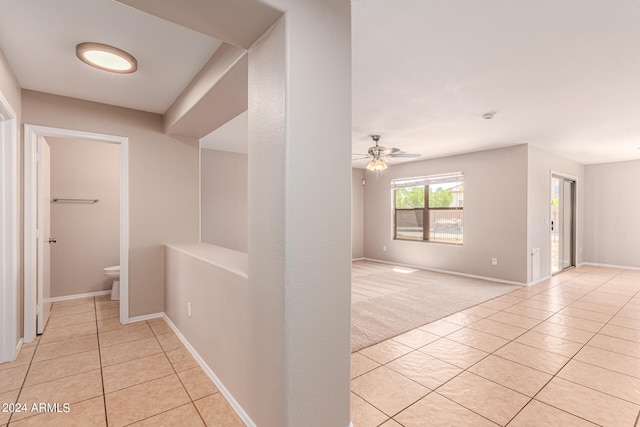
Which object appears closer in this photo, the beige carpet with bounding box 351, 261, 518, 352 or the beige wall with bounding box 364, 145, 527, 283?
the beige carpet with bounding box 351, 261, 518, 352

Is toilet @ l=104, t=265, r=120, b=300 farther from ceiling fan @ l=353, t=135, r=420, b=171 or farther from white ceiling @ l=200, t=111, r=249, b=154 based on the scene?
ceiling fan @ l=353, t=135, r=420, b=171

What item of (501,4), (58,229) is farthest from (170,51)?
(58,229)

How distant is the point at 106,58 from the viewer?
7.38ft

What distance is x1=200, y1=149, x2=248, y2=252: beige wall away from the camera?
541 cm

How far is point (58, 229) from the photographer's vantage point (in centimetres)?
414

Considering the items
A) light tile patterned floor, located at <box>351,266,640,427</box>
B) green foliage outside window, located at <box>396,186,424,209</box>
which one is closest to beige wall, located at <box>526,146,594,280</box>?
light tile patterned floor, located at <box>351,266,640,427</box>

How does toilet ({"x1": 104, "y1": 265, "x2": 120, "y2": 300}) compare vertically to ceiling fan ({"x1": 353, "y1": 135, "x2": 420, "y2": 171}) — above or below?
below

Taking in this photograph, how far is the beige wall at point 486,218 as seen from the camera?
501 cm

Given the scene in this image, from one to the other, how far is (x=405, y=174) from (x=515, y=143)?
7.49 ft

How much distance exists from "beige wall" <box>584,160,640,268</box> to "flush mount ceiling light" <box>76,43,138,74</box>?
889 cm

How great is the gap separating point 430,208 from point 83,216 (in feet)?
20.5

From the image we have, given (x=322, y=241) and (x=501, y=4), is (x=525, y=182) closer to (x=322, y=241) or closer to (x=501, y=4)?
(x=501, y=4)

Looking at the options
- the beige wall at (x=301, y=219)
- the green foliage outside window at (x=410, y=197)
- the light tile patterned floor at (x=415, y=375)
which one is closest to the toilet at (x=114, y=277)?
the light tile patterned floor at (x=415, y=375)

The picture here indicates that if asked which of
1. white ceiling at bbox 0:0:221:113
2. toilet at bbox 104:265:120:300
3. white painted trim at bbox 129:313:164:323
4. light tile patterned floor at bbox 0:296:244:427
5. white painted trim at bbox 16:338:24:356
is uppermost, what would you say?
white ceiling at bbox 0:0:221:113
